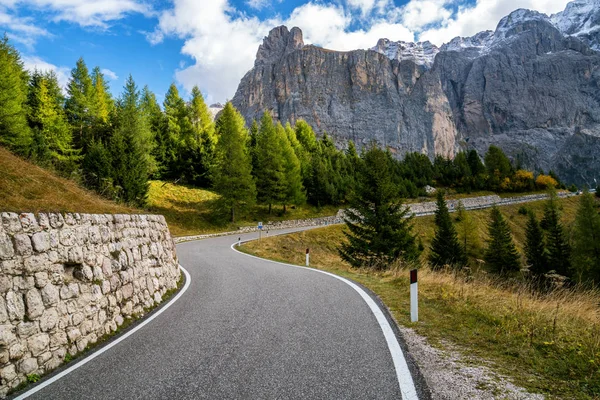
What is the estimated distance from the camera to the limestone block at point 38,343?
3850 millimetres

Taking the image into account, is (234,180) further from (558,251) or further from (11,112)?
(558,251)

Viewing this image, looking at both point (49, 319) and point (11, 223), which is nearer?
point (11, 223)

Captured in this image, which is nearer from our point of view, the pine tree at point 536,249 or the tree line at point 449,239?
the tree line at point 449,239

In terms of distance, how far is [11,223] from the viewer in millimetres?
3994

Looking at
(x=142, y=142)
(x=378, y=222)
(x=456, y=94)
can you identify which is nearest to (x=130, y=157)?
(x=142, y=142)

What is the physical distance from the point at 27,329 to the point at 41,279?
0.67 metres

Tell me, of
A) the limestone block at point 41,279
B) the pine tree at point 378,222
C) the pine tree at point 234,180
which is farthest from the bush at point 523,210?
the limestone block at point 41,279

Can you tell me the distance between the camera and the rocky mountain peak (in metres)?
156

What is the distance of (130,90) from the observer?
37.2m

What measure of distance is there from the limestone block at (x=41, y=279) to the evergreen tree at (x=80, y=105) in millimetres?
36059

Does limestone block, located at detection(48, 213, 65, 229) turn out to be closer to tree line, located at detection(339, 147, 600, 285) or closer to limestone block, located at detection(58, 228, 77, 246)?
limestone block, located at detection(58, 228, 77, 246)

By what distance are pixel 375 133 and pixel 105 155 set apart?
116173 mm

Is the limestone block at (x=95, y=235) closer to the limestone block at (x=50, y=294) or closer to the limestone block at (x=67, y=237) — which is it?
the limestone block at (x=67, y=237)

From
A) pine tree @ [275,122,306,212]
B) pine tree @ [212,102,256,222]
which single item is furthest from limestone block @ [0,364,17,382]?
pine tree @ [275,122,306,212]
